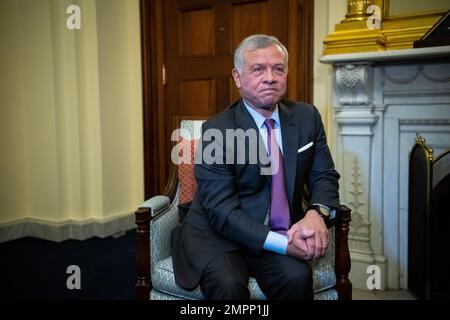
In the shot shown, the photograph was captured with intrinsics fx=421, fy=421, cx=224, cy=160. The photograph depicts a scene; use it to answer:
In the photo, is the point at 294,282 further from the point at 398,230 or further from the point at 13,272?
the point at 13,272

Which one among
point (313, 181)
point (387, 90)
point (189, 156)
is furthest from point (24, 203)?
point (387, 90)

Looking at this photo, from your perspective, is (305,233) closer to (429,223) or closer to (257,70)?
(257,70)

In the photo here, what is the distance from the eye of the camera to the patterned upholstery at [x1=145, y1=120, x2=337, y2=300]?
1.50 m

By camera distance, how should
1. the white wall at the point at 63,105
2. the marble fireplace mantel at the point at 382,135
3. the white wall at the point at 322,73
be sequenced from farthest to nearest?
the white wall at the point at 63,105 < the white wall at the point at 322,73 < the marble fireplace mantel at the point at 382,135

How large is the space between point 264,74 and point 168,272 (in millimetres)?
811

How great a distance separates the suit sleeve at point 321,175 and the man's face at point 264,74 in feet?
0.78

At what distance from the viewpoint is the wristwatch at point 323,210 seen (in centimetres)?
156

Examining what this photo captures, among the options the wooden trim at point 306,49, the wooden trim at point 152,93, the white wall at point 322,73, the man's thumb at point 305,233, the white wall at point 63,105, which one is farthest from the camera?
the wooden trim at point 152,93

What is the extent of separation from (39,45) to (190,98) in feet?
3.97

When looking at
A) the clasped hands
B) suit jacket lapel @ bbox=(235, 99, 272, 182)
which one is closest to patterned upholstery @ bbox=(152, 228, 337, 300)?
the clasped hands

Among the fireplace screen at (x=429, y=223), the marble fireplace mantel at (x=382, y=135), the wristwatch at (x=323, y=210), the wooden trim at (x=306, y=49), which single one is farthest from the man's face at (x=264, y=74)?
the wooden trim at (x=306, y=49)

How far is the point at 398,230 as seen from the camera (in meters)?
2.38

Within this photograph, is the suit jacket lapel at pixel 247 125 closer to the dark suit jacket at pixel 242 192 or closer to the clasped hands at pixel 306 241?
the dark suit jacket at pixel 242 192

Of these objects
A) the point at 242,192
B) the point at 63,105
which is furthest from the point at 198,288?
the point at 63,105
